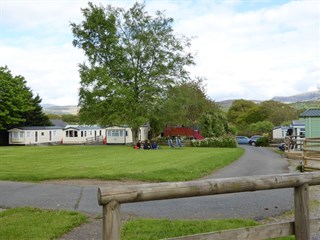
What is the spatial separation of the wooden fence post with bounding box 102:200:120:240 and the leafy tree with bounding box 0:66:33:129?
170 feet

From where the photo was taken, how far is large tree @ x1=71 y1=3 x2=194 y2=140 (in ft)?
127

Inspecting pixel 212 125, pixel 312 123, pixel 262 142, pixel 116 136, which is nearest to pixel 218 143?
pixel 212 125

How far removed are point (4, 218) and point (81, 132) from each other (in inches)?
2056

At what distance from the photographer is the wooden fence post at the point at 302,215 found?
348 centimetres

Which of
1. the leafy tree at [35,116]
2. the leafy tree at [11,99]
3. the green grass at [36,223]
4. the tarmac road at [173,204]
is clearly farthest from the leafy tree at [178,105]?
the green grass at [36,223]

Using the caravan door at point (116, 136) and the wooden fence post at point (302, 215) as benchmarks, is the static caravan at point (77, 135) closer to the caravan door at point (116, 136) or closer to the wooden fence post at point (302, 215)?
the caravan door at point (116, 136)

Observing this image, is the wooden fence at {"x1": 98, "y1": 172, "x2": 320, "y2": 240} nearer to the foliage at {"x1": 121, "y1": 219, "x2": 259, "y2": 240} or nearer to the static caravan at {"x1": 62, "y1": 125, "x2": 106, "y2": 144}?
the foliage at {"x1": 121, "y1": 219, "x2": 259, "y2": 240}

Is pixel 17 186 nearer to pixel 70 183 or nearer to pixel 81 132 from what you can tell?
pixel 70 183

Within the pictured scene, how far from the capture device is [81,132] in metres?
58.1

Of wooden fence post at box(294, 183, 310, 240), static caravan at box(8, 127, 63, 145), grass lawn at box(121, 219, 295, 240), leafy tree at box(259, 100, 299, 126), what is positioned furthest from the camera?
leafy tree at box(259, 100, 299, 126)

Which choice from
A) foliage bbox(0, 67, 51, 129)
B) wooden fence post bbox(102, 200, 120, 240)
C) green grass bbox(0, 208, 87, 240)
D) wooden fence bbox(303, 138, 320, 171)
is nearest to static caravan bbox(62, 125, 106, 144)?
foliage bbox(0, 67, 51, 129)

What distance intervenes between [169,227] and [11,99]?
50867mm

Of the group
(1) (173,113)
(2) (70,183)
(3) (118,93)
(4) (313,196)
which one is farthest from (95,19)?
(4) (313,196)

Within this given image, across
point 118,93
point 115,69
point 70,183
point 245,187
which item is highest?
point 115,69
